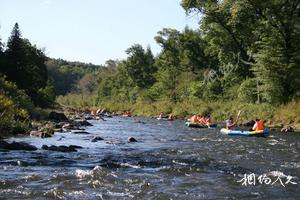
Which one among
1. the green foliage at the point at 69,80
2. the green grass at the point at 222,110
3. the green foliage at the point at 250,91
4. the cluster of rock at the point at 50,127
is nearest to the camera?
the cluster of rock at the point at 50,127

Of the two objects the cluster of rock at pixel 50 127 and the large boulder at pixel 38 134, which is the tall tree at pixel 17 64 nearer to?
the cluster of rock at pixel 50 127

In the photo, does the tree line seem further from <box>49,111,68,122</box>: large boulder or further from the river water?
the river water

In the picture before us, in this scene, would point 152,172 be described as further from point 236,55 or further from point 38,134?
point 236,55

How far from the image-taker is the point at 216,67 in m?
67.2

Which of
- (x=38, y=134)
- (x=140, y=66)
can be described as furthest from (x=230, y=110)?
(x=140, y=66)

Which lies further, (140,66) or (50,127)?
(140,66)

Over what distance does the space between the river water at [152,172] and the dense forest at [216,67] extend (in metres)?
8.85

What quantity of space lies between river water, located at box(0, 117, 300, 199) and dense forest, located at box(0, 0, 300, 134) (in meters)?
8.85

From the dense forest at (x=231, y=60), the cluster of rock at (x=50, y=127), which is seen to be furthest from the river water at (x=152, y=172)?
the dense forest at (x=231, y=60)

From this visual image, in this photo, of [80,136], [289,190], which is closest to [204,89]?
[80,136]

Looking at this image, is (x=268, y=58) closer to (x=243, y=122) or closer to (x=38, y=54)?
(x=243, y=122)

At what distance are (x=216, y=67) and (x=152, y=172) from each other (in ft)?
178

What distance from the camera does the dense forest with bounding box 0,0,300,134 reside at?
126ft

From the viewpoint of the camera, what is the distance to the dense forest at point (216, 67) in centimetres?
3838
